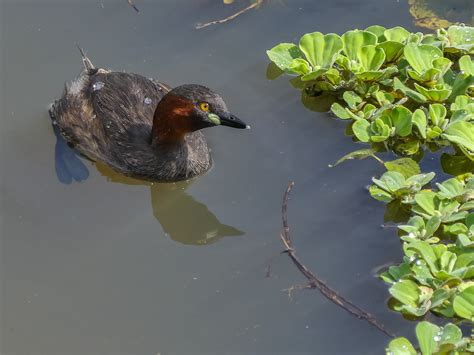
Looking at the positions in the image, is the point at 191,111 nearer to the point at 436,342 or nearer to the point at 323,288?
the point at 323,288

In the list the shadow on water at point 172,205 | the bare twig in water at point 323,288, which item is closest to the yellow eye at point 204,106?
the shadow on water at point 172,205

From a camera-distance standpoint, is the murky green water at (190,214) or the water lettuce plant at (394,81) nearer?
the murky green water at (190,214)

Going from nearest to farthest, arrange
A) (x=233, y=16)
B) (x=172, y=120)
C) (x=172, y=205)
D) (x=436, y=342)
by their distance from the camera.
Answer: (x=436, y=342) → (x=172, y=120) → (x=172, y=205) → (x=233, y=16)

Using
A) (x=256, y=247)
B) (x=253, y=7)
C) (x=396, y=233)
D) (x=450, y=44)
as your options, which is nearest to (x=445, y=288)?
(x=396, y=233)

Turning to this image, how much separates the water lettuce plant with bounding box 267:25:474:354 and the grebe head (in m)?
0.83

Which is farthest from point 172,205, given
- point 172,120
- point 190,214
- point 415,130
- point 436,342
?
point 436,342

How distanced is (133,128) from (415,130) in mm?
1870

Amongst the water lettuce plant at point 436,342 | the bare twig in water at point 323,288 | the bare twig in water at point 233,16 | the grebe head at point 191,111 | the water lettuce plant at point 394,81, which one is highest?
the grebe head at point 191,111

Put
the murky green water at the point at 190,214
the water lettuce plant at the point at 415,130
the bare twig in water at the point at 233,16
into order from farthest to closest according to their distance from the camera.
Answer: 1. the bare twig in water at the point at 233,16
2. the murky green water at the point at 190,214
3. the water lettuce plant at the point at 415,130

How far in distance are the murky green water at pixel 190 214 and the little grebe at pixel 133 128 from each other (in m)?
0.13

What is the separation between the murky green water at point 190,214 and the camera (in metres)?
4.73

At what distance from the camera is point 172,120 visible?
218 inches

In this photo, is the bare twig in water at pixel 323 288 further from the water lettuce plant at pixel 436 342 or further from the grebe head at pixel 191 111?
the grebe head at pixel 191 111

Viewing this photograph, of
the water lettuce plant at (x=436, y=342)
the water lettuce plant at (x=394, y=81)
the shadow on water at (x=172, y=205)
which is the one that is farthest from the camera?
the water lettuce plant at (x=394, y=81)
